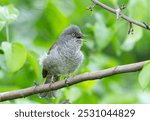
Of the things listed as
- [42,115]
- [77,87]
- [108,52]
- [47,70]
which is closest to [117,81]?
[108,52]

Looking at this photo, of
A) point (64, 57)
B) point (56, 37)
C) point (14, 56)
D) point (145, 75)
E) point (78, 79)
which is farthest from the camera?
point (56, 37)

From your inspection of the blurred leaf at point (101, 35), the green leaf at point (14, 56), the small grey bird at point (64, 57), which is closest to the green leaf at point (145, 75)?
the green leaf at point (14, 56)

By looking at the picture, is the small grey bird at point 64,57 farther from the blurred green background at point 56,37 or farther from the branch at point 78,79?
the branch at point 78,79

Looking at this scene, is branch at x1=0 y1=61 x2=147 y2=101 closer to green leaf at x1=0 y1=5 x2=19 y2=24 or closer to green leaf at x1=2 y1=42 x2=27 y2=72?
green leaf at x1=2 y1=42 x2=27 y2=72

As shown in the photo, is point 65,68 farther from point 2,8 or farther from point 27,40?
point 27,40

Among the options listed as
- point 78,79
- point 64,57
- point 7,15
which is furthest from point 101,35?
point 78,79

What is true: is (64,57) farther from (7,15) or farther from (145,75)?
(145,75)
